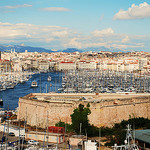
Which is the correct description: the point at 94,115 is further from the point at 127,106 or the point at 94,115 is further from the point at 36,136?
the point at 36,136

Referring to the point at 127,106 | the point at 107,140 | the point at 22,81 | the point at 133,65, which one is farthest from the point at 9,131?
the point at 133,65

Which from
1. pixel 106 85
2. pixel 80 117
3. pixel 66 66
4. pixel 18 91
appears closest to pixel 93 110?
pixel 80 117

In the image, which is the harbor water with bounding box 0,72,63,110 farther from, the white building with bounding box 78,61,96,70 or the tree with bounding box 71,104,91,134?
the white building with bounding box 78,61,96,70

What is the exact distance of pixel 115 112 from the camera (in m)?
15.5

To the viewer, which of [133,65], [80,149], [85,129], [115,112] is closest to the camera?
[80,149]

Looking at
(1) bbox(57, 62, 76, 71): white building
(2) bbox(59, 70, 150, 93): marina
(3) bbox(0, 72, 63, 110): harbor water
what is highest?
(1) bbox(57, 62, 76, 71): white building

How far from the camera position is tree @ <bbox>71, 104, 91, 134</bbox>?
47.9ft

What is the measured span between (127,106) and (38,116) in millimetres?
4598

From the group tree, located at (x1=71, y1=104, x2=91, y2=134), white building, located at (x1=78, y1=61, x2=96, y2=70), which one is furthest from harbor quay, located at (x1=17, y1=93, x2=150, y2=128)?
white building, located at (x1=78, y1=61, x2=96, y2=70)

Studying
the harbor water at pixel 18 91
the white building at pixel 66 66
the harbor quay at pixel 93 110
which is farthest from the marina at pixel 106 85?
the white building at pixel 66 66

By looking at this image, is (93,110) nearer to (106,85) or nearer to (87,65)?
(106,85)

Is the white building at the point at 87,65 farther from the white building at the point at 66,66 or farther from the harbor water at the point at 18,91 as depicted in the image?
the harbor water at the point at 18,91

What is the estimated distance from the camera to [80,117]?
48.8 feet

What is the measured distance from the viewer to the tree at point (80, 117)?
1459cm
